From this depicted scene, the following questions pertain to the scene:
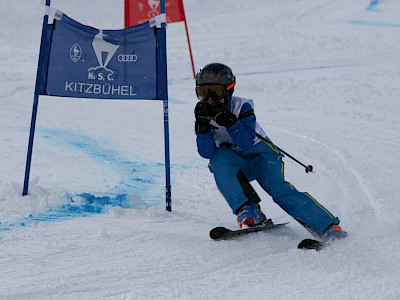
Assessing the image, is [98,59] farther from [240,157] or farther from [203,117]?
[240,157]

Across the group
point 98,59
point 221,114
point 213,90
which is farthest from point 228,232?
point 98,59

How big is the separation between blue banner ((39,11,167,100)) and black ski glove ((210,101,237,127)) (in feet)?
2.93

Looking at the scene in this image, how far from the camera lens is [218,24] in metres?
17.5

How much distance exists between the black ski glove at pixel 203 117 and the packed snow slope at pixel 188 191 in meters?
0.74

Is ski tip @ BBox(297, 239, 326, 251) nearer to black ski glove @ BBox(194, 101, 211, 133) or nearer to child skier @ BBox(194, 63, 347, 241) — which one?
child skier @ BBox(194, 63, 347, 241)

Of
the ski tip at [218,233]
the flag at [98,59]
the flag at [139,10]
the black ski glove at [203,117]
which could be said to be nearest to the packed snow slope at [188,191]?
the ski tip at [218,233]

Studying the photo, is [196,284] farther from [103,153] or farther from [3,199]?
[103,153]

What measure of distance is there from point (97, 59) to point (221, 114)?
4.06 feet

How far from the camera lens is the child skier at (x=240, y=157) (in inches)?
130

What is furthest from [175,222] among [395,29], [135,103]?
[395,29]

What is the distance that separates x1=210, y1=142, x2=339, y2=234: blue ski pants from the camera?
10.9ft

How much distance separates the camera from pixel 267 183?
3.55 meters

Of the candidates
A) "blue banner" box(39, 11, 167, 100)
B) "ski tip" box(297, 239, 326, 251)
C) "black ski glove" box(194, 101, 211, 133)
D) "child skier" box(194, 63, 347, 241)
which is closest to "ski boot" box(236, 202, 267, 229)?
"child skier" box(194, 63, 347, 241)

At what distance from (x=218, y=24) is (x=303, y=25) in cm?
290
